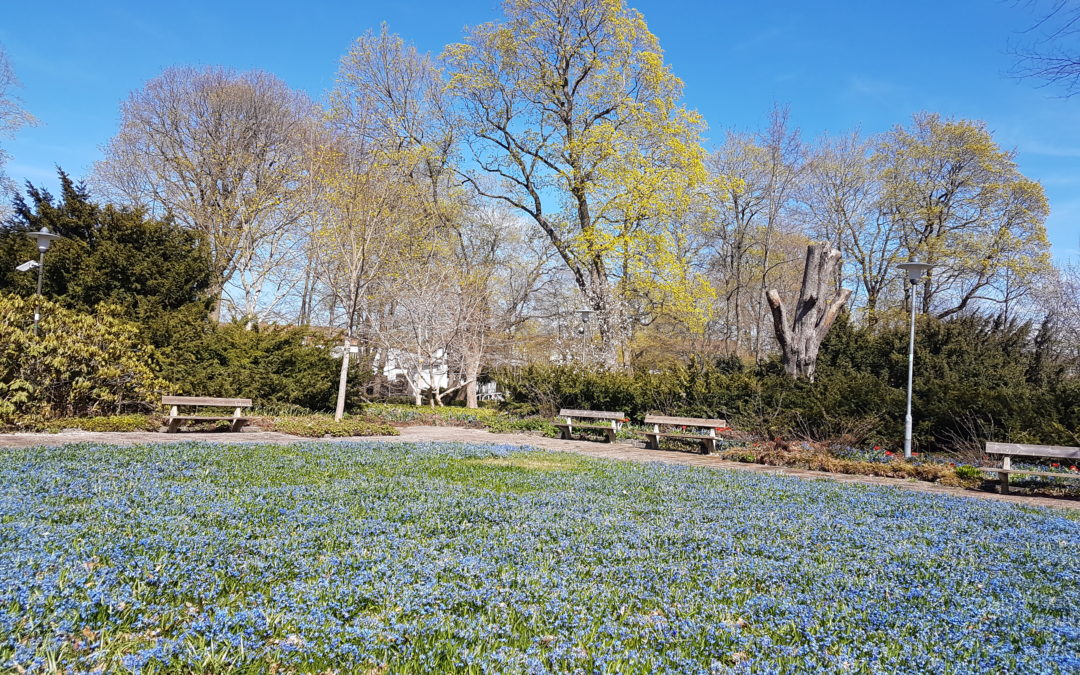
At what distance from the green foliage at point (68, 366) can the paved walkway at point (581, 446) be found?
1535 mm

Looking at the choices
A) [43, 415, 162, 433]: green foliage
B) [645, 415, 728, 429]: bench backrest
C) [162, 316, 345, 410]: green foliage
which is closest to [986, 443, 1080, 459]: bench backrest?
[645, 415, 728, 429]: bench backrest

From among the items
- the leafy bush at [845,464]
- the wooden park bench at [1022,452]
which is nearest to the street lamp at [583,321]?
the leafy bush at [845,464]

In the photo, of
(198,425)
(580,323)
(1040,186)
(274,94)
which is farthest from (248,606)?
(1040,186)

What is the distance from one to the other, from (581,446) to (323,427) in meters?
5.71

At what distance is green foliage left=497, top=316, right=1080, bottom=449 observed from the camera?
11.5 m

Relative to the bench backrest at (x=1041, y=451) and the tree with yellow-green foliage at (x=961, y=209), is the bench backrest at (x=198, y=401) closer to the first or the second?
the bench backrest at (x=1041, y=451)

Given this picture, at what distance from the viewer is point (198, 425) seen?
13.4m

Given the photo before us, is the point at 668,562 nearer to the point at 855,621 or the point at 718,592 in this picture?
the point at 718,592

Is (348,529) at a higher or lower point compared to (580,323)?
lower

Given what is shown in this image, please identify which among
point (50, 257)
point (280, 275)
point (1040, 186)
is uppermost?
point (1040, 186)

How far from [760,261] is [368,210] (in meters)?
21.9

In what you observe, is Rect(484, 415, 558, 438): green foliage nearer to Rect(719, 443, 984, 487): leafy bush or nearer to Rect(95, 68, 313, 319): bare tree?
Rect(719, 443, 984, 487): leafy bush

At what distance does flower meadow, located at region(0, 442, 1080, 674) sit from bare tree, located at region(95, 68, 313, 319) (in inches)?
736

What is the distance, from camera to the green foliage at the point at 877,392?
37.8 feet
